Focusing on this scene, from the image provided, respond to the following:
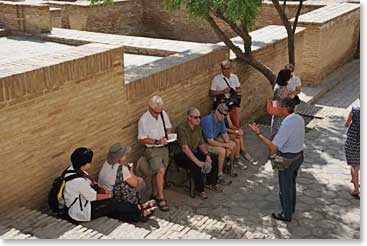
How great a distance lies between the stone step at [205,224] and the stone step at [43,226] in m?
1.32

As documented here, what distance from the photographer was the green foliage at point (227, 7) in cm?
775

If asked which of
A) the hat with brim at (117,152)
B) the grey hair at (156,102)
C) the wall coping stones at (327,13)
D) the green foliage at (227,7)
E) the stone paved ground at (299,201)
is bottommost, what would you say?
the stone paved ground at (299,201)

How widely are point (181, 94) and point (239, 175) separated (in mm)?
1406

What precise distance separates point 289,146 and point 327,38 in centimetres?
712

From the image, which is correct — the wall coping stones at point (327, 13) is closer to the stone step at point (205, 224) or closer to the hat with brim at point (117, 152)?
the stone step at point (205, 224)

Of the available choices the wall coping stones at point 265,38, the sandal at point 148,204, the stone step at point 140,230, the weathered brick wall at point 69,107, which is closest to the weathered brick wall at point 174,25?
the wall coping stones at point 265,38

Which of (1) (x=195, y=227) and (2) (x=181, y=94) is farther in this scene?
(2) (x=181, y=94)

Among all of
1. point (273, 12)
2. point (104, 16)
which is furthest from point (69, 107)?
point (104, 16)

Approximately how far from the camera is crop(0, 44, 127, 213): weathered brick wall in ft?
16.7

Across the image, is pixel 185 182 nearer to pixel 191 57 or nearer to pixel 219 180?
pixel 219 180

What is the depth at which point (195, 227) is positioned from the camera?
5.70 m

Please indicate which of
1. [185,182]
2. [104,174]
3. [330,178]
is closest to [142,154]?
[185,182]

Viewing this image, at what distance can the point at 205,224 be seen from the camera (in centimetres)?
573

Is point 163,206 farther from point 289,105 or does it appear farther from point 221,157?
point 289,105
